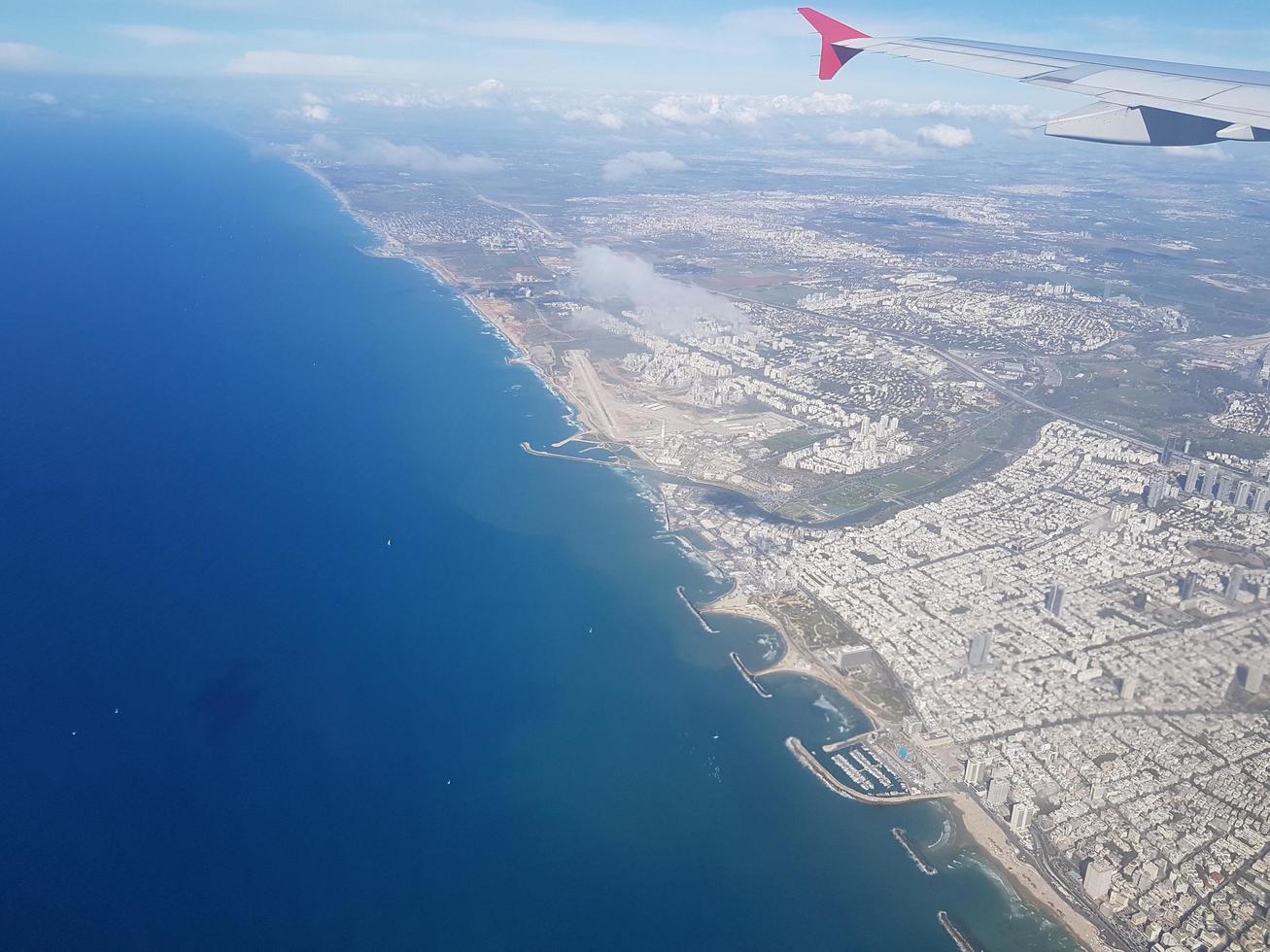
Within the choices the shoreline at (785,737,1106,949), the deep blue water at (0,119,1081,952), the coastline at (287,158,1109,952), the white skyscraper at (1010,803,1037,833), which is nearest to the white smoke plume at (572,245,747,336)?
the deep blue water at (0,119,1081,952)

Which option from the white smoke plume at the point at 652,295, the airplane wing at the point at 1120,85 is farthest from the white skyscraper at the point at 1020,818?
the white smoke plume at the point at 652,295

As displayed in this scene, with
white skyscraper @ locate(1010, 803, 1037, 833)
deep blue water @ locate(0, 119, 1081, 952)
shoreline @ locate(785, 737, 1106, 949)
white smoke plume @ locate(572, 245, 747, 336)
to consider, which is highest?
white smoke plume @ locate(572, 245, 747, 336)

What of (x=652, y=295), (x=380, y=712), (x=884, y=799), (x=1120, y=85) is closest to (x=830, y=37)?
(x=1120, y=85)

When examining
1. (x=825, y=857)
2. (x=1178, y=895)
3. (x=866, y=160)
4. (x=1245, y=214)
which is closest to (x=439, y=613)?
(x=825, y=857)

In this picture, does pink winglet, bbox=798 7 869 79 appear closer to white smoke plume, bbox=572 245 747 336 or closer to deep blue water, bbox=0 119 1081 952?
deep blue water, bbox=0 119 1081 952

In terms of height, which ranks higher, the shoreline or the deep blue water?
the shoreline

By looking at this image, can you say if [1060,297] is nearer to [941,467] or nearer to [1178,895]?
[941,467]

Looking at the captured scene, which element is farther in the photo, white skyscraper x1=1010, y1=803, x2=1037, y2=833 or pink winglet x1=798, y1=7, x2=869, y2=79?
white skyscraper x1=1010, y1=803, x2=1037, y2=833
